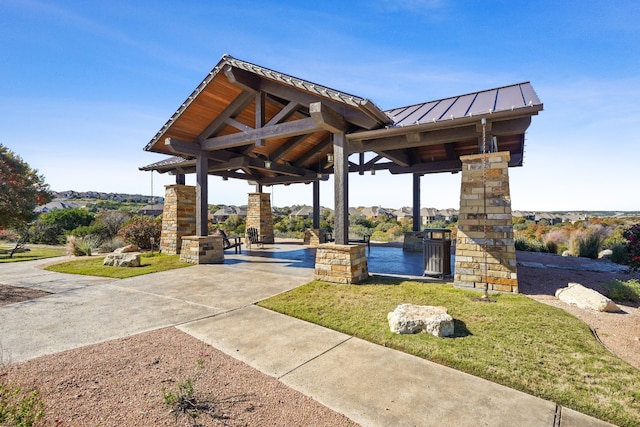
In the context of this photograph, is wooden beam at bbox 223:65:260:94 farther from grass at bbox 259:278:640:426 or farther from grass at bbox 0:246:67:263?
grass at bbox 0:246:67:263

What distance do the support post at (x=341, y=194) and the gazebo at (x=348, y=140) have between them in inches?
0.9

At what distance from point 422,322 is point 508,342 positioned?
36.9 inches

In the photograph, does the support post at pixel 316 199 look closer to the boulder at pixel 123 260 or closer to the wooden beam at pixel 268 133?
the wooden beam at pixel 268 133

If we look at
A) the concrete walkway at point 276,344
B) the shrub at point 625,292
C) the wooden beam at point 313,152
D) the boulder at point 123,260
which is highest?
the wooden beam at point 313,152

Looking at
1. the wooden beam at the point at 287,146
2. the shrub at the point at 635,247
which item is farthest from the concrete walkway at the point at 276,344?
the shrub at the point at 635,247

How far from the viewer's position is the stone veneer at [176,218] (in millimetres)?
10383

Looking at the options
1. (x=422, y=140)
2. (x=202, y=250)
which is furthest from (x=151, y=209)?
(x=422, y=140)

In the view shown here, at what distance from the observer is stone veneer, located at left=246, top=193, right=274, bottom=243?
14273 millimetres

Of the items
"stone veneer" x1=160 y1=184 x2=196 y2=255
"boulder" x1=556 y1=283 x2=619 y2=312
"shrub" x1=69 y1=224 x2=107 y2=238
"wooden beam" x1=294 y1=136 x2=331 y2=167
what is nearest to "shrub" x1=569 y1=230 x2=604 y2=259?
"boulder" x1=556 y1=283 x2=619 y2=312

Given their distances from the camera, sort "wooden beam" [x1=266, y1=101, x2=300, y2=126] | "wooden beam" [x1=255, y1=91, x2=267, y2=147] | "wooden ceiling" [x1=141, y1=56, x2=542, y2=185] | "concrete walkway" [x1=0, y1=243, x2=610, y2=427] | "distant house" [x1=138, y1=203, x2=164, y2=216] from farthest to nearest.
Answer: "distant house" [x1=138, y1=203, x2=164, y2=216], "wooden beam" [x1=255, y1=91, x2=267, y2=147], "wooden beam" [x1=266, y1=101, x2=300, y2=126], "wooden ceiling" [x1=141, y1=56, x2=542, y2=185], "concrete walkway" [x1=0, y1=243, x2=610, y2=427]

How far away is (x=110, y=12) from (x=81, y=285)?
5989 millimetres

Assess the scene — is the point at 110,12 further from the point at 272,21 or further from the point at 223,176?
the point at 223,176

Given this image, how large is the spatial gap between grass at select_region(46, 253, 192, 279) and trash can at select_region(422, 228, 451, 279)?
6575 millimetres

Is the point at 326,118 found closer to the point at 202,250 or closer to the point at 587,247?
the point at 202,250
